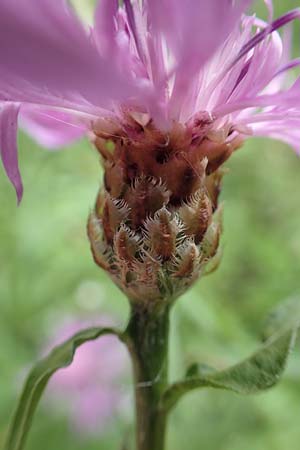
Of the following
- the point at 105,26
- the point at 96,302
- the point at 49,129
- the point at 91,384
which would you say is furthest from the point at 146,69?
the point at 91,384

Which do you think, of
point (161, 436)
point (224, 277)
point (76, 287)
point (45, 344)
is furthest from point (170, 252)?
point (224, 277)

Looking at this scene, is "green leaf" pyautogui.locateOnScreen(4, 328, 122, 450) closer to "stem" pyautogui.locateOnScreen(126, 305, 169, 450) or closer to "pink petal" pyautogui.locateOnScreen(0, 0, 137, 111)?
"stem" pyautogui.locateOnScreen(126, 305, 169, 450)

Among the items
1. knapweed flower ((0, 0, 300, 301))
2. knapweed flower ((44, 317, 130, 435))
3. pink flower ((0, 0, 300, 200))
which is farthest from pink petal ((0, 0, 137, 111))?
knapweed flower ((44, 317, 130, 435))

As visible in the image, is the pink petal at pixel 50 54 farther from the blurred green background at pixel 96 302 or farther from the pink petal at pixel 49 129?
the blurred green background at pixel 96 302

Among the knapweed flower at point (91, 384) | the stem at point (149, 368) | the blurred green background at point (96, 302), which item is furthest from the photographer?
the knapweed flower at point (91, 384)

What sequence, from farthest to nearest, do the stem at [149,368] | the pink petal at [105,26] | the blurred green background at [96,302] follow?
1. the blurred green background at [96,302]
2. the stem at [149,368]
3. the pink petal at [105,26]

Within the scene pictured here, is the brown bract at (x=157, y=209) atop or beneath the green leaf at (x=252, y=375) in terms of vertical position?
atop

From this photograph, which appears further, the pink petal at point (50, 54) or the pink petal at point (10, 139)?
the pink petal at point (10, 139)

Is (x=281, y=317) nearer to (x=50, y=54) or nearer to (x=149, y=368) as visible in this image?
(x=149, y=368)

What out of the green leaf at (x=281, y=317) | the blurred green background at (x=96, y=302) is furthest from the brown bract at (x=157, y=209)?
the blurred green background at (x=96, y=302)
